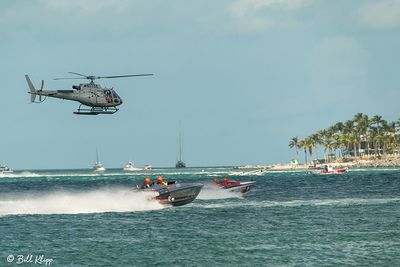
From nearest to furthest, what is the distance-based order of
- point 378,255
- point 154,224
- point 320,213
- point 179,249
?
point 378,255
point 179,249
point 154,224
point 320,213

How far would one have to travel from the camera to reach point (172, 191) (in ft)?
212

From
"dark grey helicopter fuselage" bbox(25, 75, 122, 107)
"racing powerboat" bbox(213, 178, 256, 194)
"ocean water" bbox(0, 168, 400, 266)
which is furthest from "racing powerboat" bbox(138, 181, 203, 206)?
"racing powerboat" bbox(213, 178, 256, 194)

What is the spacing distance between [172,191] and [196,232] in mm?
16269

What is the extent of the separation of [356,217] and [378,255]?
17975 millimetres

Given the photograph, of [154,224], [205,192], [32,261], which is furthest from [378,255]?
[205,192]

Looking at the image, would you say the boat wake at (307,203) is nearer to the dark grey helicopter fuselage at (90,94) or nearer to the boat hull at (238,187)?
the boat hull at (238,187)

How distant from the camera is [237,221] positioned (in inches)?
2153

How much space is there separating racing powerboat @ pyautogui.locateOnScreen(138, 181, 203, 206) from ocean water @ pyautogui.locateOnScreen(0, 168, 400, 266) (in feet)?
2.45

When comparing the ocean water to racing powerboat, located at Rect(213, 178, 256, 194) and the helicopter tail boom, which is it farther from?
racing powerboat, located at Rect(213, 178, 256, 194)

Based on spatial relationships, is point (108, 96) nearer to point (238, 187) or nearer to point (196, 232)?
point (196, 232)

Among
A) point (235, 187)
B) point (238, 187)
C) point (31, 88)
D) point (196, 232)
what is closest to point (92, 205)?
point (31, 88)

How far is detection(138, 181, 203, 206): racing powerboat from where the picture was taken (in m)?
64.5

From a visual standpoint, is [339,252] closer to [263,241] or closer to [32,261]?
[263,241]

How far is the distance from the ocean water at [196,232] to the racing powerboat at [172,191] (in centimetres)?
75
